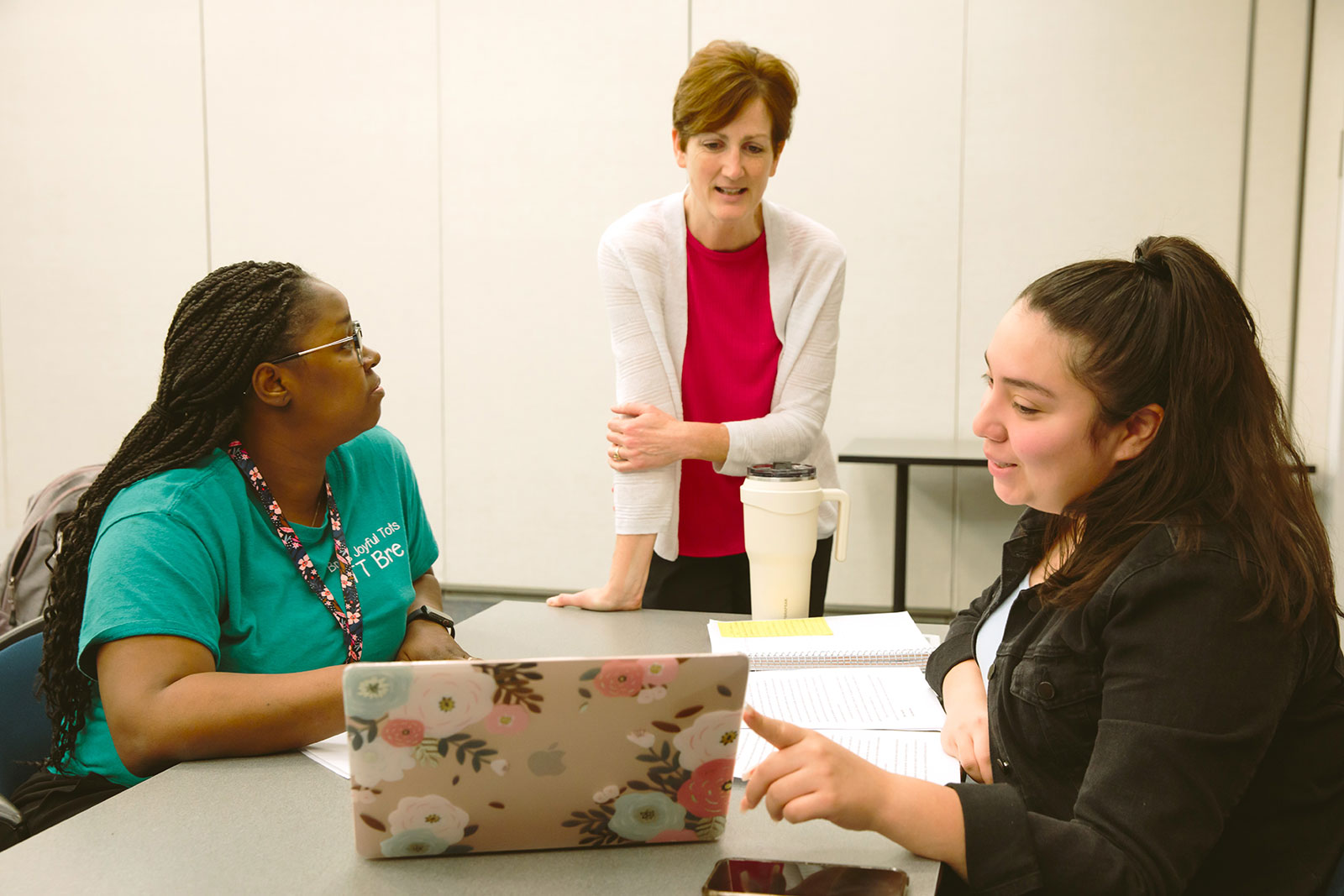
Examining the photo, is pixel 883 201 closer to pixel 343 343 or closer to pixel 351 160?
pixel 351 160

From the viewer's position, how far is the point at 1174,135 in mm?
3627

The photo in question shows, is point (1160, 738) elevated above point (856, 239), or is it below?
below

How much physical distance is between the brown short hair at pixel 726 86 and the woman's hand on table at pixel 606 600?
2.55 ft

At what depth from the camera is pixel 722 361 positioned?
1.89 meters

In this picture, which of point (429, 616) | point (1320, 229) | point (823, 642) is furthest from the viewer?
point (1320, 229)

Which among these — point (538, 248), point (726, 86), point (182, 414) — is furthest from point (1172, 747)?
point (538, 248)

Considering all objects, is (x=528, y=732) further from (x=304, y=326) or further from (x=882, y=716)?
(x=304, y=326)

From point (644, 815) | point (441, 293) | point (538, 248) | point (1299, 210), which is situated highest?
point (1299, 210)

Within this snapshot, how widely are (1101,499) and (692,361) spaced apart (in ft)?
3.30

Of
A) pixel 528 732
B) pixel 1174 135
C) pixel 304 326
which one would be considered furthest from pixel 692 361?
pixel 1174 135

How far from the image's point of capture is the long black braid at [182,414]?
1230 millimetres

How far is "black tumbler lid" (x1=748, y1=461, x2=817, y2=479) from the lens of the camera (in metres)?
1.56

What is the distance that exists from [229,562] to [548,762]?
1.92 feet

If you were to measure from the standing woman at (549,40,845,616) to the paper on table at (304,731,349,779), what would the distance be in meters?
0.64
